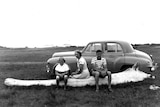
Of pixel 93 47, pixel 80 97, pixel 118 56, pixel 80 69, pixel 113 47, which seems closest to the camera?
pixel 80 97

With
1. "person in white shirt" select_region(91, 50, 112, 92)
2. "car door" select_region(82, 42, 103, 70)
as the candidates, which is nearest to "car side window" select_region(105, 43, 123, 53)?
"car door" select_region(82, 42, 103, 70)

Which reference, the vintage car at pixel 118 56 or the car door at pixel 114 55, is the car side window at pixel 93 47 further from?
the car door at pixel 114 55

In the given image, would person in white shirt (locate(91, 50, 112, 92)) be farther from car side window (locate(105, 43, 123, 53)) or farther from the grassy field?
car side window (locate(105, 43, 123, 53))

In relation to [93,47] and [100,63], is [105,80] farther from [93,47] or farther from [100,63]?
[93,47]

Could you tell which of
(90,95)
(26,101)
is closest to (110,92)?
(90,95)

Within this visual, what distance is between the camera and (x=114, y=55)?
9.94 meters

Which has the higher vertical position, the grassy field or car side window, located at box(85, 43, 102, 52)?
car side window, located at box(85, 43, 102, 52)

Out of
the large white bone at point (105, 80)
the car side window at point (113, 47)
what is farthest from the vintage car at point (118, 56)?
the large white bone at point (105, 80)

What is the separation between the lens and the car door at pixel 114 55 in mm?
9758

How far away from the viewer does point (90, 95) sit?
7.48 metres

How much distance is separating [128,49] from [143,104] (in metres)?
3.86

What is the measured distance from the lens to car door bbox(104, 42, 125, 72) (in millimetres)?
9758

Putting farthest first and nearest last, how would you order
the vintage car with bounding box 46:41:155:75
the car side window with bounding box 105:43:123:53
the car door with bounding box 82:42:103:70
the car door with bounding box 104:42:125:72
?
1. the car door with bounding box 82:42:103:70
2. the car side window with bounding box 105:43:123:53
3. the car door with bounding box 104:42:125:72
4. the vintage car with bounding box 46:41:155:75

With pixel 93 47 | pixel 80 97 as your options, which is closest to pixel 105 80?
pixel 80 97
